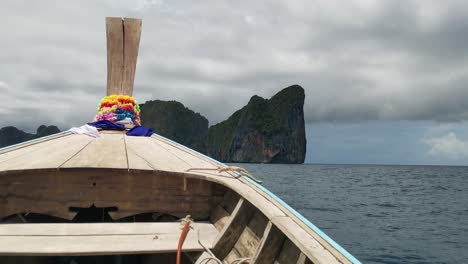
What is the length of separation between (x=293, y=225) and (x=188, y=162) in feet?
7.15

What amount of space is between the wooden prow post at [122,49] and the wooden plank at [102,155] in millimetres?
3202

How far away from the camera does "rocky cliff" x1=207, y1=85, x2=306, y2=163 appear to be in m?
146

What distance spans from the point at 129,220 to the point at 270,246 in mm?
2408

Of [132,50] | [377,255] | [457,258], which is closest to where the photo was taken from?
[132,50]

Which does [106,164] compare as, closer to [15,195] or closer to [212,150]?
[15,195]

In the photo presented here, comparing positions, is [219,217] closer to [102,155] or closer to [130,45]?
[102,155]

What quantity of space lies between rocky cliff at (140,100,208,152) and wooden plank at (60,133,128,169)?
534 ft

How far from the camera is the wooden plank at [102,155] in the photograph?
3.94 meters

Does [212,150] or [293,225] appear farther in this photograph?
[212,150]

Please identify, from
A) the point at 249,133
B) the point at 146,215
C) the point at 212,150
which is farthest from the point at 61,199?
the point at 212,150

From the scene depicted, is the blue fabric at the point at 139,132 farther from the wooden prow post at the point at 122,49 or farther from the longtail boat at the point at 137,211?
the wooden prow post at the point at 122,49

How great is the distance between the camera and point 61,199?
13.2 feet

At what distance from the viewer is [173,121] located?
176m

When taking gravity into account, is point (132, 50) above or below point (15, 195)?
above
